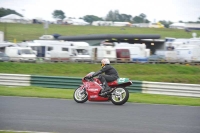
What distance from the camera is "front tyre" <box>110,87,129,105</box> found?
13.2m

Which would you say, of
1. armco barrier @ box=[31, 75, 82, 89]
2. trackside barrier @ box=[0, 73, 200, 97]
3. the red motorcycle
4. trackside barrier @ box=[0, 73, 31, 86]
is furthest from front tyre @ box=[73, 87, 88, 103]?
trackside barrier @ box=[0, 73, 31, 86]

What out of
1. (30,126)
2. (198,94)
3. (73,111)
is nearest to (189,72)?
(198,94)

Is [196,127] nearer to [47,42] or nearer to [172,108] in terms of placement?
[172,108]

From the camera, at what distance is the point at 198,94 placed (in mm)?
17875

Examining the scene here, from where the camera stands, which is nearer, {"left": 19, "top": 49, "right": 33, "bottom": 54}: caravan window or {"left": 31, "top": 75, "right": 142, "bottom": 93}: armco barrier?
{"left": 31, "top": 75, "right": 142, "bottom": 93}: armco barrier

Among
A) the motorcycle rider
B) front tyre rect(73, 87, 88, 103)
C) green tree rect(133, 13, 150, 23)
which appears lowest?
front tyre rect(73, 87, 88, 103)

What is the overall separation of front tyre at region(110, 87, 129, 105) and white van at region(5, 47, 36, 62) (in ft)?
89.0

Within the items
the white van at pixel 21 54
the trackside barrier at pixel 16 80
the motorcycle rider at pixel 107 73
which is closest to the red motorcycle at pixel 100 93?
the motorcycle rider at pixel 107 73

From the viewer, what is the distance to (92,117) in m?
10.5

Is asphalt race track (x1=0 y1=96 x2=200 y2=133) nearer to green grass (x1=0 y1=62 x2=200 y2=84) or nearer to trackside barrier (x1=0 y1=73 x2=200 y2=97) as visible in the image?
trackside barrier (x1=0 y1=73 x2=200 y2=97)

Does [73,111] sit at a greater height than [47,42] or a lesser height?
lesser

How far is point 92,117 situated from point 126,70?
28.1 meters

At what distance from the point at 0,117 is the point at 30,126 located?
3.97 ft

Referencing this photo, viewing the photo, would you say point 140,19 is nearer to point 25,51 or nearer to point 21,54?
point 25,51
